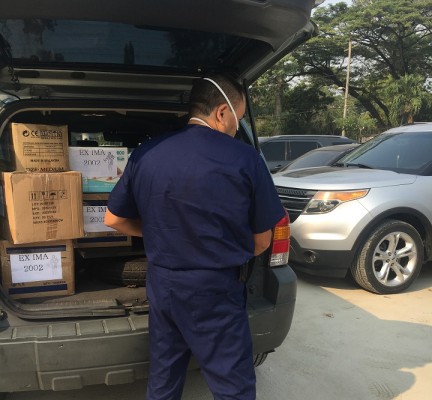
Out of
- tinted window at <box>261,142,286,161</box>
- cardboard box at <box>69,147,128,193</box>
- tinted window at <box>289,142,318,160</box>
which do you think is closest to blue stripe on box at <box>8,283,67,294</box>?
cardboard box at <box>69,147,128,193</box>

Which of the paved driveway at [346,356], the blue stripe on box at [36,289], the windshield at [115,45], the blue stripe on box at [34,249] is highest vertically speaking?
the windshield at [115,45]

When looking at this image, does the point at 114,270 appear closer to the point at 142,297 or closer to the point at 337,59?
the point at 142,297

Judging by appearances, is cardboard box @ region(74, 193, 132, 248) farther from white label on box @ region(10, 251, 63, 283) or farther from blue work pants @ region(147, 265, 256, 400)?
blue work pants @ region(147, 265, 256, 400)

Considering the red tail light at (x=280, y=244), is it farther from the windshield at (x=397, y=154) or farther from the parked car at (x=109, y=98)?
the windshield at (x=397, y=154)

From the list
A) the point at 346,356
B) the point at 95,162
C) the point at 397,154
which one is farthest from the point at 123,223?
the point at 397,154

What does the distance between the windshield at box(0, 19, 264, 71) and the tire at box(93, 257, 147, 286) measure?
125 centimetres

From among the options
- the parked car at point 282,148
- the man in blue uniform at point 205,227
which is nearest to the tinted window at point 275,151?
the parked car at point 282,148

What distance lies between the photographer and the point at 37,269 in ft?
8.72

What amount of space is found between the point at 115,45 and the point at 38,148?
73cm

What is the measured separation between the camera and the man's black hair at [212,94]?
6.66 ft

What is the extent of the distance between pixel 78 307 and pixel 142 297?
16.7 inches

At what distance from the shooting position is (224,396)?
6.49 feet

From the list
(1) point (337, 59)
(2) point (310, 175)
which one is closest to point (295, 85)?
(1) point (337, 59)

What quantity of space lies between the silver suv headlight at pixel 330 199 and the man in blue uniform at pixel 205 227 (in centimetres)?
282
